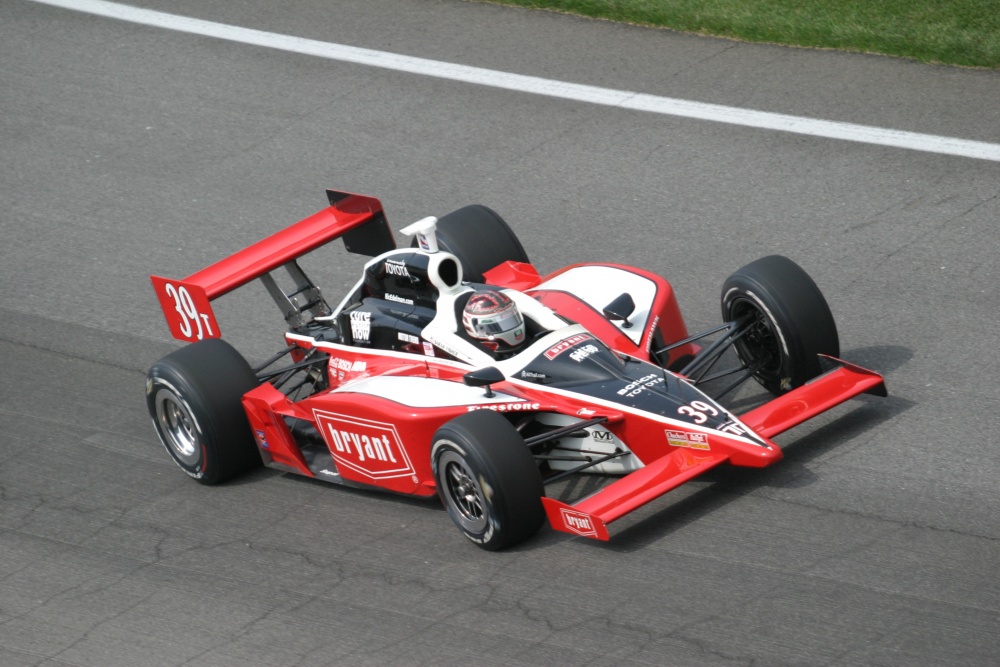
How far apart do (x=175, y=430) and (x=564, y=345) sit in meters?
2.60

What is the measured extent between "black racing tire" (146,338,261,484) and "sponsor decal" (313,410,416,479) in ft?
1.99

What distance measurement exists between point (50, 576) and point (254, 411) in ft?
4.76

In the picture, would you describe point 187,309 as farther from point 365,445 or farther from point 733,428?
point 733,428

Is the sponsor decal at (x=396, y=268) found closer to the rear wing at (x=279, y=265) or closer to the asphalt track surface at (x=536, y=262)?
the rear wing at (x=279, y=265)

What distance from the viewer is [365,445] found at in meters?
8.02

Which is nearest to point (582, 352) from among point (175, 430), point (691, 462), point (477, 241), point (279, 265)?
point (691, 462)

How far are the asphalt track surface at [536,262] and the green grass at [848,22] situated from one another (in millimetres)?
220

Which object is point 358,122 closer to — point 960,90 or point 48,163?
point 48,163

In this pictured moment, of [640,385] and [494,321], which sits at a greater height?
[494,321]

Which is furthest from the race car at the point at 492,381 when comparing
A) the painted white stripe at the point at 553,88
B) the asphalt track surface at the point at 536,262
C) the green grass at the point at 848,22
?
the green grass at the point at 848,22

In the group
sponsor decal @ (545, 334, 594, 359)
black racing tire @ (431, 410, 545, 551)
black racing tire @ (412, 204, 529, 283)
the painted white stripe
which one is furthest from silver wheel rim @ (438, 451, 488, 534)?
the painted white stripe

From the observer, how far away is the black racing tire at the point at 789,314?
26.9 feet

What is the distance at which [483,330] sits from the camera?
8039mm

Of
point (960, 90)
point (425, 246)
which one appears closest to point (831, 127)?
point (960, 90)
